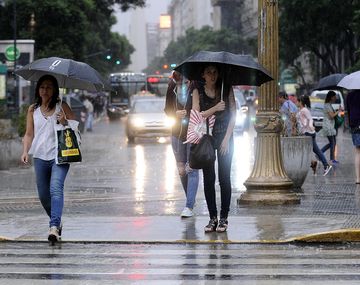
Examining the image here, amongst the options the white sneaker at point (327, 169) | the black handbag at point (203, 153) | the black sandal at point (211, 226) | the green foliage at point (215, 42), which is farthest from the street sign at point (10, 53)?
the green foliage at point (215, 42)

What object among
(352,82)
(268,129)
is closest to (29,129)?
(268,129)

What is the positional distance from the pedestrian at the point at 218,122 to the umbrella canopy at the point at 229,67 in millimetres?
138

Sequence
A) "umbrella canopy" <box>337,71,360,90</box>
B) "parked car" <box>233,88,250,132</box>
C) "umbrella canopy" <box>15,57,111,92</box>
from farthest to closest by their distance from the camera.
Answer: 1. "parked car" <box>233,88,250,132</box>
2. "umbrella canopy" <box>337,71,360,90</box>
3. "umbrella canopy" <box>15,57,111,92</box>

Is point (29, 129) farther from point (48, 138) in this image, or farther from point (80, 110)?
point (80, 110)

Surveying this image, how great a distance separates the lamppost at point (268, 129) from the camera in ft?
42.0

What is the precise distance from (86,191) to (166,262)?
7.35 meters

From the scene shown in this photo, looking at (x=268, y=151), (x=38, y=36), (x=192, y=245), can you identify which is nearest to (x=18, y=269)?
(x=192, y=245)

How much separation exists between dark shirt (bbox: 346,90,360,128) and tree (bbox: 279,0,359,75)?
123 ft

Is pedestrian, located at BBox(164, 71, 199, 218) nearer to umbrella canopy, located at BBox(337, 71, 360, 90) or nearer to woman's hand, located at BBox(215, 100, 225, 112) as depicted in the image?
woman's hand, located at BBox(215, 100, 225, 112)

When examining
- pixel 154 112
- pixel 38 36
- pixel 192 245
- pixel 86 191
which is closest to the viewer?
pixel 192 245

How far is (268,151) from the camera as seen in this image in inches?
511

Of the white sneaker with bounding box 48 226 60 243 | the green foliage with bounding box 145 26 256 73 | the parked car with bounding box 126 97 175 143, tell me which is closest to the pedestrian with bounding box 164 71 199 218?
the white sneaker with bounding box 48 226 60 243

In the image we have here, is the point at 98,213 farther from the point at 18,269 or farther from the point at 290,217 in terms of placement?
the point at 18,269

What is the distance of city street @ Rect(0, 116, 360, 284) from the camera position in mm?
8070
